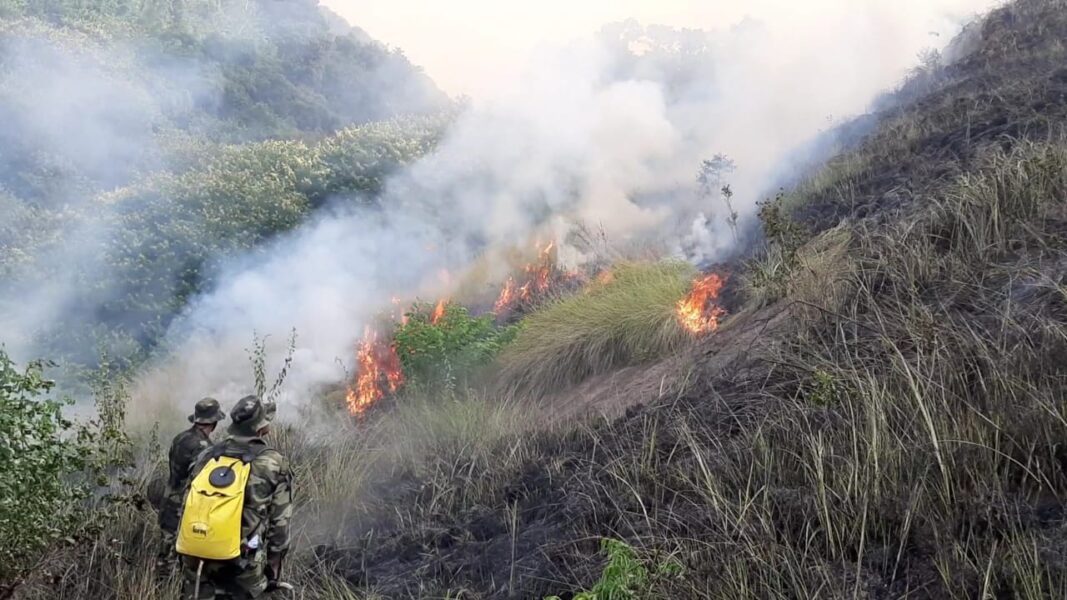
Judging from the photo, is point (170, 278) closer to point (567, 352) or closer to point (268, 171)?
point (268, 171)

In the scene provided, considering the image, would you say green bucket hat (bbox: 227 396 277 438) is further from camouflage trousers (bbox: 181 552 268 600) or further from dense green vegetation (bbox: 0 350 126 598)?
dense green vegetation (bbox: 0 350 126 598)

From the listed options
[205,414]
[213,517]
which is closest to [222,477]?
[213,517]

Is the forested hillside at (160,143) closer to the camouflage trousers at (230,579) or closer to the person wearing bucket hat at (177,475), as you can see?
the person wearing bucket hat at (177,475)

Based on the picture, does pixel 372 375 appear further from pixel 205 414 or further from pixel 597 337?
pixel 205 414

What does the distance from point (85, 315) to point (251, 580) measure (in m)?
9.64

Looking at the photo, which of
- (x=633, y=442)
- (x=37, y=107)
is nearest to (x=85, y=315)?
(x=633, y=442)

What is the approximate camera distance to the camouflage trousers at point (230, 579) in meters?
3.82

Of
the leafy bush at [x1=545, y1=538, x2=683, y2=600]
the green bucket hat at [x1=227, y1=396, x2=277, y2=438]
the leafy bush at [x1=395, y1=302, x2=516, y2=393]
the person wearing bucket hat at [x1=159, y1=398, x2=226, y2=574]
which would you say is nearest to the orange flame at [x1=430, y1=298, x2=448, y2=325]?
the leafy bush at [x1=395, y1=302, x2=516, y2=393]

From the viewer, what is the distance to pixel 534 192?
14.6 meters

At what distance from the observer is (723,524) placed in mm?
3123

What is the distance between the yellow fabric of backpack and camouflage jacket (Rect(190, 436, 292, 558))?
0.35 feet

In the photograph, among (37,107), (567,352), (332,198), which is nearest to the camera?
(567,352)

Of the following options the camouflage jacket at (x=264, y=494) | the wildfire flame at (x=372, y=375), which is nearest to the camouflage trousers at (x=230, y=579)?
the camouflage jacket at (x=264, y=494)

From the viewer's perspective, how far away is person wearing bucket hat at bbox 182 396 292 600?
3822 millimetres
